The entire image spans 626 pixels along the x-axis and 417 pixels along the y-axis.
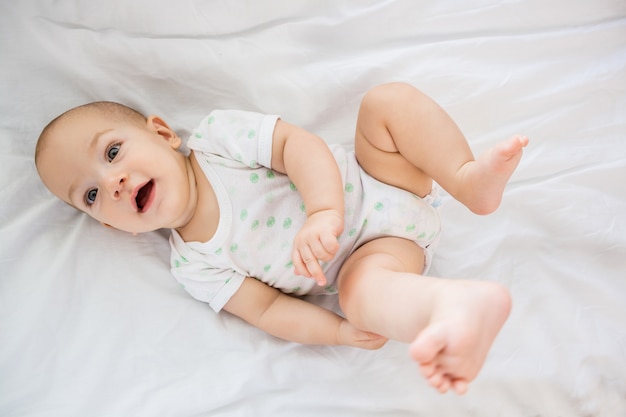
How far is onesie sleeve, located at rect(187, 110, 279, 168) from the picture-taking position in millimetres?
1070

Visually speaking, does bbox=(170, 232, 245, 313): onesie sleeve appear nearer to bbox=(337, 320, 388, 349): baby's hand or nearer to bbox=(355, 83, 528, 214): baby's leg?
bbox=(337, 320, 388, 349): baby's hand

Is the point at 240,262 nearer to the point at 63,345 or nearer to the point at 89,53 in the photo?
the point at 63,345

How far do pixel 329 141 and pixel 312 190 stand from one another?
0.28m

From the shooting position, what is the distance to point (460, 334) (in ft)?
2.17

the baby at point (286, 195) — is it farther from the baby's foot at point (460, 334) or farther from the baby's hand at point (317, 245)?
the baby's foot at point (460, 334)

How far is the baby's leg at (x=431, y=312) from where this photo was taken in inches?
26.0

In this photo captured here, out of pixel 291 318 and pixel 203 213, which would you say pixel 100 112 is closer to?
pixel 203 213

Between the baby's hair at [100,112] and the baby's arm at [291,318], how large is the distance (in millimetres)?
391

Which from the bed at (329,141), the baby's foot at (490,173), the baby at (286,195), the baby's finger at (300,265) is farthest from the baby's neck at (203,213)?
the baby's foot at (490,173)

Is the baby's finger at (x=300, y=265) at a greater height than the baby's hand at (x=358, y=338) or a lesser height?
greater

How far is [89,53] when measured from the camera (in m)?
1.20

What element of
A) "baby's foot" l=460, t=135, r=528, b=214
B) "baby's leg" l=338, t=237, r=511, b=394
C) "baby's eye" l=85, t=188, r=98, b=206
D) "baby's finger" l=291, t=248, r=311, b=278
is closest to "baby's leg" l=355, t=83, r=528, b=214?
"baby's foot" l=460, t=135, r=528, b=214

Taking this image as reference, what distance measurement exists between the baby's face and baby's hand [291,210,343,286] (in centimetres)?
29

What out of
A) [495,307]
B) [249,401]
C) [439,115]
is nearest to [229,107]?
[439,115]
